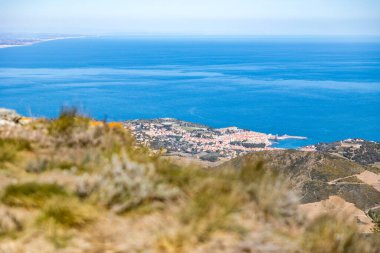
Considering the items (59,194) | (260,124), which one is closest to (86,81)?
(260,124)

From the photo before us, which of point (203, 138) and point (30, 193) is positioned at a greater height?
point (30, 193)

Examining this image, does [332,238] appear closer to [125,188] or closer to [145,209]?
[145,209]

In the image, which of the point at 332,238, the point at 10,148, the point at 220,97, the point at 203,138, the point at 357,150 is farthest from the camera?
the point at 220,97

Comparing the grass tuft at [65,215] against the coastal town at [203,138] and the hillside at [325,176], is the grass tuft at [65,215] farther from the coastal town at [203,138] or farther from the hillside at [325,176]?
the coastal town at [203,138]

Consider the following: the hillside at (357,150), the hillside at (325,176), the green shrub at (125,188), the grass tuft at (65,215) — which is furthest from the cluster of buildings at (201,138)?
the grass tuft at (65,215)

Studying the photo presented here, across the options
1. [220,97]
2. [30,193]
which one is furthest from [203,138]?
[30,193]

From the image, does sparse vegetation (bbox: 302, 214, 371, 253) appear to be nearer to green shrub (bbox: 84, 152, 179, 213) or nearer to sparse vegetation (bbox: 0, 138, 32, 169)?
green shrub (bbox: 84, 152, 179, 213)
